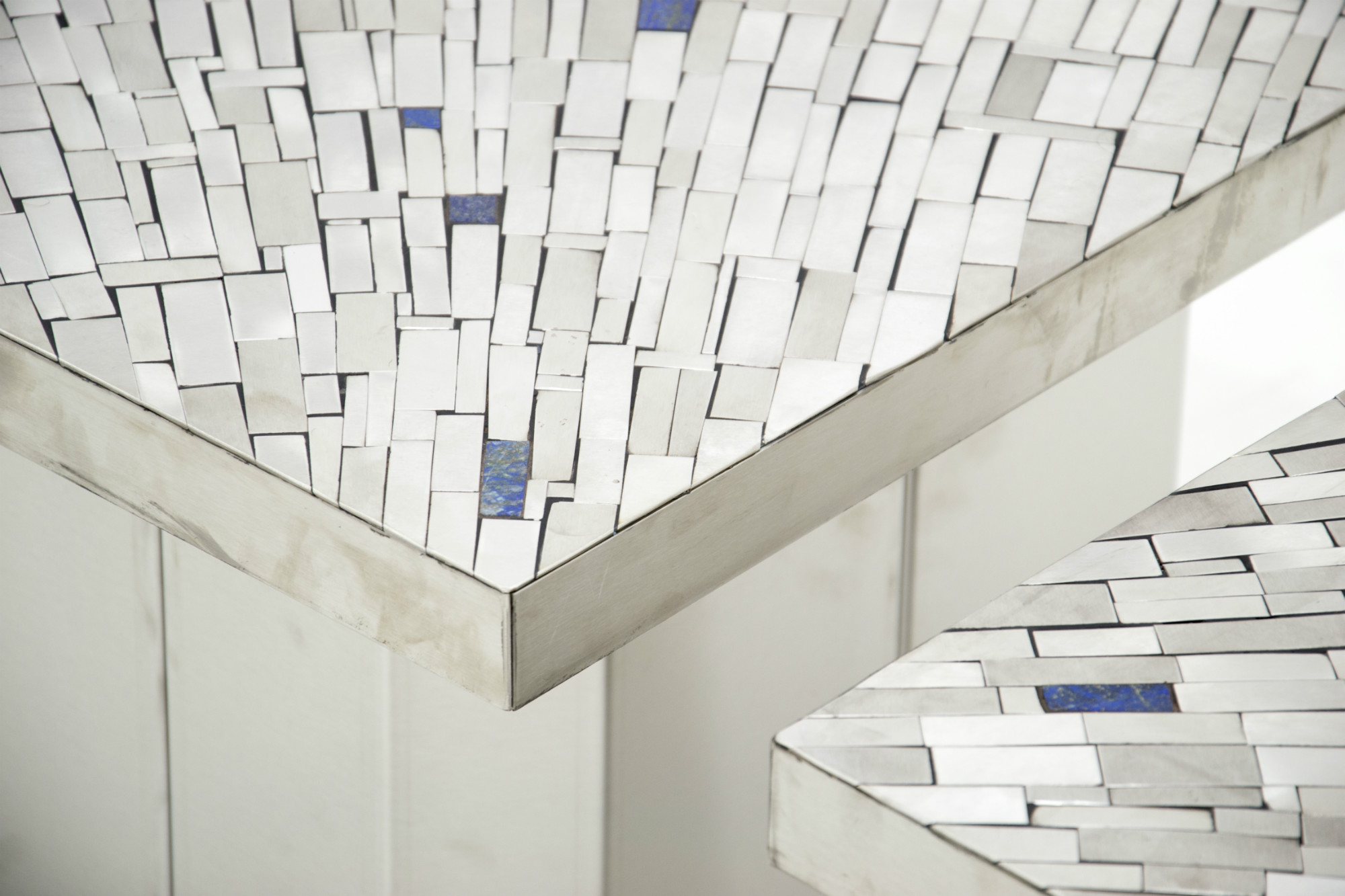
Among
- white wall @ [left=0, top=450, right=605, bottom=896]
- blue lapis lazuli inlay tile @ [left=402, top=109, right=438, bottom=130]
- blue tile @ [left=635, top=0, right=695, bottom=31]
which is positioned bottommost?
white wall @ [left=0, top=450, right=605, bottom=896]

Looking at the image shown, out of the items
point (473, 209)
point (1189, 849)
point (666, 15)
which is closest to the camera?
point (1189, 849)

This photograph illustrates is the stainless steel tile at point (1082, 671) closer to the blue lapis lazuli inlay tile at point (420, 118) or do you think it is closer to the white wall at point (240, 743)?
the white wall at point (240, 743)

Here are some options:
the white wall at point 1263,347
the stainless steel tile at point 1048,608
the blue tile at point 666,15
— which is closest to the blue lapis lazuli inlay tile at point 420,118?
the blue tile at point 666,15

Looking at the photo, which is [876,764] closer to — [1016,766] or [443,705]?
[1016,766]

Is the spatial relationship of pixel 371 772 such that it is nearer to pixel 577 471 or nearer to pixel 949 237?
pixel 577 471

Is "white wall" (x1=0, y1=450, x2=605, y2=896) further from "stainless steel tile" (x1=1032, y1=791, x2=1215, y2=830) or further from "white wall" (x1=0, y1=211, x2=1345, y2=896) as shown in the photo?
"stainless steel tile" (x1=1032, y1=791, x2=1215, y2=830)

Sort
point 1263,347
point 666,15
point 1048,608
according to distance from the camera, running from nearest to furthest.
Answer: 1. point 1048,608
2. point 666,15
3. point 1263,347

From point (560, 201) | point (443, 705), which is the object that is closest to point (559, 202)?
point (560, 201)

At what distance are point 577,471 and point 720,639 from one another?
0.31 m

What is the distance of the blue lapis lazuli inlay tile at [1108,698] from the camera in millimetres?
426

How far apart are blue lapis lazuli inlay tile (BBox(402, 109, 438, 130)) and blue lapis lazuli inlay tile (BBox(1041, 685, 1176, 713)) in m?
0.43

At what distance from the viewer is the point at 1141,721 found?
420mm

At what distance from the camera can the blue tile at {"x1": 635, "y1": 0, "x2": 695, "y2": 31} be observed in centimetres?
76

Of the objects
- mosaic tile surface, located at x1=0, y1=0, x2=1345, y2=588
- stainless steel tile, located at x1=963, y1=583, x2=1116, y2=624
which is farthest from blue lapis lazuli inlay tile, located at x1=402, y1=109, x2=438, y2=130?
stainless steel tile, located at x1=963, y1=583, x2=1116, y2=624
